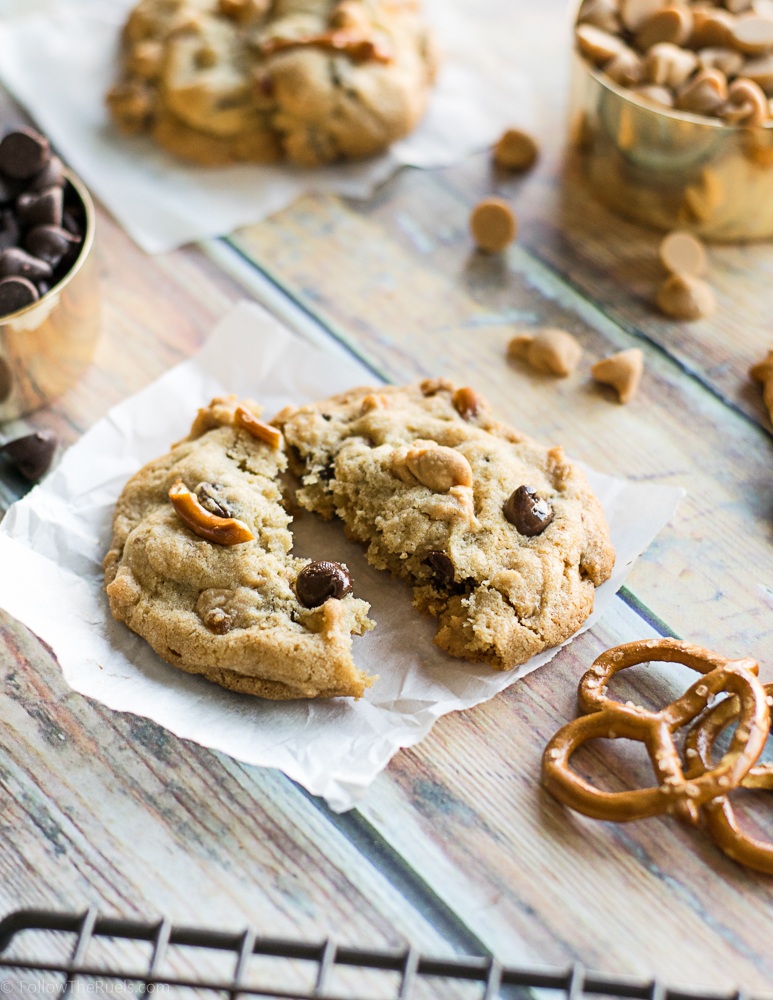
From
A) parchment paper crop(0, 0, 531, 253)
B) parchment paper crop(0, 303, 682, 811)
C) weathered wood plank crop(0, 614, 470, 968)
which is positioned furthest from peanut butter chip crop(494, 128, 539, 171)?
weathered wood plank crop(0, 614, 470, 968)

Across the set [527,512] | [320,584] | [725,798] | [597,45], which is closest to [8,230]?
[320,584]

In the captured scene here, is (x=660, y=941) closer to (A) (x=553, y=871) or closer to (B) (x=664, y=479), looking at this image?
(A) (x=553, y=871)

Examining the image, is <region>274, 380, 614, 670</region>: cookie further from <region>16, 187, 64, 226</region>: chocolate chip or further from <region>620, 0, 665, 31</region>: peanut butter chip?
<region>620, 0, 665, 31</region>: peanut butter chip

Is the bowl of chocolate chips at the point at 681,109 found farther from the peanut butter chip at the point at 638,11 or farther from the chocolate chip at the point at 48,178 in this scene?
the chocolate chip at the point at 48,178

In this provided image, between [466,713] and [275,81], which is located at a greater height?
[275,81]

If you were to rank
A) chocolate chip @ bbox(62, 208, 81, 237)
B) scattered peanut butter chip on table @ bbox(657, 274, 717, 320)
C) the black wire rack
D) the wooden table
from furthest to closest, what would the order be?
scattered peanut butter chip on table @ bbox(657, 274, 717, 320)
chocolate chip @ bbox(62, 208, 81, 237)
the wooden table
the black wire rack

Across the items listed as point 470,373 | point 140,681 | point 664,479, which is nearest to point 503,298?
point 470,373

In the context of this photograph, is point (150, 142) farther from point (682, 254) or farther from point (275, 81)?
point (682, 254)
